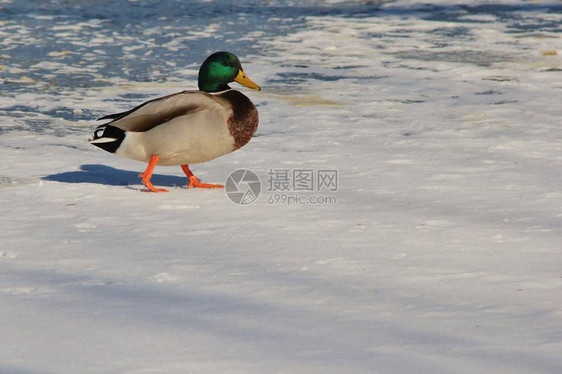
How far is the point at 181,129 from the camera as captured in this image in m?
5.19

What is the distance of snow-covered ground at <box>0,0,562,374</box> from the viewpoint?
10.2 ft

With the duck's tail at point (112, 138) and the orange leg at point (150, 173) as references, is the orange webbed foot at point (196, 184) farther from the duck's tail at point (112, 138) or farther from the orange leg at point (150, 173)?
the duck's tail at point (112, 138)

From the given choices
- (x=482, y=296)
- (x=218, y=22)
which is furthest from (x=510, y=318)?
(x=218, y=22)

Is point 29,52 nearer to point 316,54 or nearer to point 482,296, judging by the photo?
point 316,54

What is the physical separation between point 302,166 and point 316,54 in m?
4.05
